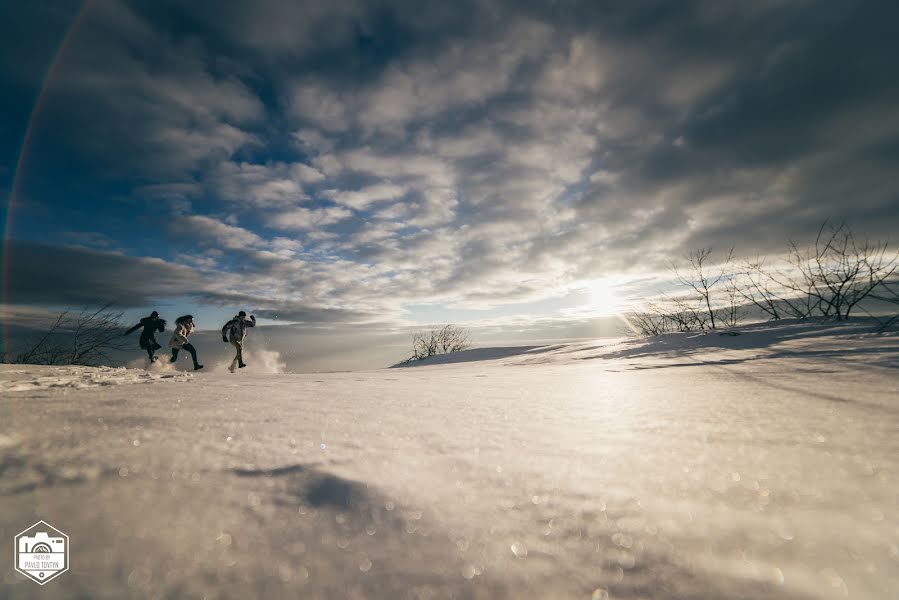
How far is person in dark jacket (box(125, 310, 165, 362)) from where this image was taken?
29.6 feet

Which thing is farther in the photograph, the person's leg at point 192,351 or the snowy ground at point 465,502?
the person's leg at point 192,351

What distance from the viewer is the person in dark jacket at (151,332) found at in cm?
903

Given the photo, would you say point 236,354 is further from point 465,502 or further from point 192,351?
point 465,502

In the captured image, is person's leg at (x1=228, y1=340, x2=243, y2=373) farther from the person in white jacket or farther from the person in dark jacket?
the person in dark jacket

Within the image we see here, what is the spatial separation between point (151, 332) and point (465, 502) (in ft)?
37.8

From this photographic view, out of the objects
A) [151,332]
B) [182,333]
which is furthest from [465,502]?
[151,332]

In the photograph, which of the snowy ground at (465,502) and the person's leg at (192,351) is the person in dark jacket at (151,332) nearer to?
the person's leg at (192,351)

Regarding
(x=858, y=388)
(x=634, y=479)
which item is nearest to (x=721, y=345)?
(x=858, y=388)

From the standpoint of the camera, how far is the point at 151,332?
30.1 feet

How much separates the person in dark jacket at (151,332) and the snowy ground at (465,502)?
397 inches

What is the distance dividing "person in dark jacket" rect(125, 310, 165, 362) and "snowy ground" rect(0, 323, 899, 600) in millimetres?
10077

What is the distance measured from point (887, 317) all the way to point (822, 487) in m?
4.51

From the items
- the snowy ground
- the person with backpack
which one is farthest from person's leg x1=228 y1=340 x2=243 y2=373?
the snowy ground

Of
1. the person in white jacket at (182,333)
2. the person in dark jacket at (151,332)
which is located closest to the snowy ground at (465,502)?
the person in white jacket at (182,333)
